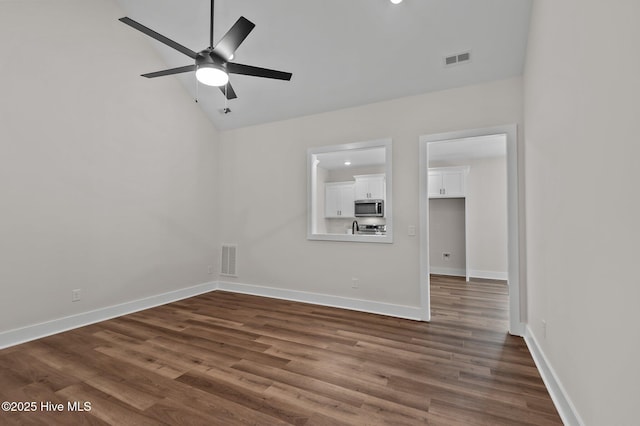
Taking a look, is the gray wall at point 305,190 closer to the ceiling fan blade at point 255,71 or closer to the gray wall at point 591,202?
the gray wall at point 591,202

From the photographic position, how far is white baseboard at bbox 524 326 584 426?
162 centimetres

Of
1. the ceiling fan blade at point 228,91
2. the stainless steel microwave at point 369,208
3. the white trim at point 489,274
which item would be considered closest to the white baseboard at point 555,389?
the ceiling fan blade at point 228,91

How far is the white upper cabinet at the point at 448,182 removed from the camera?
6406mm

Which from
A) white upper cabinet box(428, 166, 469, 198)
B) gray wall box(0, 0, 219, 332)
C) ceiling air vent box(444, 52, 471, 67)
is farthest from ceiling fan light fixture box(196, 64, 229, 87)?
white upper cabinet box(428, 166, 469, 198)

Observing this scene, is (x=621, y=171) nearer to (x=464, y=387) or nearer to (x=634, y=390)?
(x=634, y=390)

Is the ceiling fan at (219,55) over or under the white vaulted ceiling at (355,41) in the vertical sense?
under

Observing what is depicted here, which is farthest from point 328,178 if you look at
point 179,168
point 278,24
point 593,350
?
point 593,350

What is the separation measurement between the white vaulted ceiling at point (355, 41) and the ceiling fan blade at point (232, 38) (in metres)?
1.20

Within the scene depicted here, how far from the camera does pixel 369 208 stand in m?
7.29

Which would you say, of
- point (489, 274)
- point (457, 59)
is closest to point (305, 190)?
point (457, 59)

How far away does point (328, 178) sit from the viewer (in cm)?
832

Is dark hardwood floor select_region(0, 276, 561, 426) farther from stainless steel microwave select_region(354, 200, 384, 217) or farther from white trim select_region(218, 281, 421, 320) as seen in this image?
stainless steel microwave select_region(354, 200, 384, 217)

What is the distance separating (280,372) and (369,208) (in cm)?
541

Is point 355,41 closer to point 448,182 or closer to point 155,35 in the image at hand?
point 155,35
